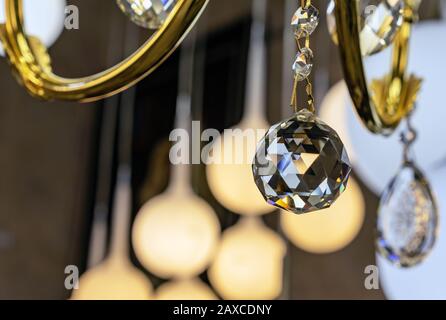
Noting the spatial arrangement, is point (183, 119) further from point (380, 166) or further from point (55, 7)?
point (55, 7)

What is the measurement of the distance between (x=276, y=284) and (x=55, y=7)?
1.12 meters

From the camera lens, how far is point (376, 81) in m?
0.51

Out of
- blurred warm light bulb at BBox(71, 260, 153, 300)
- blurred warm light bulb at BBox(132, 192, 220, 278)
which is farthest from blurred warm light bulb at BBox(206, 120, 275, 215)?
blurred warm light bulb at BBox(71, 260, 153, 300)

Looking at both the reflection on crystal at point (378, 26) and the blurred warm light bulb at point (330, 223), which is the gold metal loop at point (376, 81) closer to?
the reflection on crystal at point (378, 26)

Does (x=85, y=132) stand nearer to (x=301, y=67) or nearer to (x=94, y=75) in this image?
(x=94, y=75)

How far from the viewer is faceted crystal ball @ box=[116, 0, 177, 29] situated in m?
0.42

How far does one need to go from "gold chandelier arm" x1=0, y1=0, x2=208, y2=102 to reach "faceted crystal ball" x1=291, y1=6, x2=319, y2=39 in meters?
0.06

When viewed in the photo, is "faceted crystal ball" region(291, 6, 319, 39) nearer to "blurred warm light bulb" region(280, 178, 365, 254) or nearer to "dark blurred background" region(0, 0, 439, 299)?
"blurred warm light bulb" region(280, 178, 365, 254)

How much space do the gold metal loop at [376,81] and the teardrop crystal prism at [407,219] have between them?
0.37 ft

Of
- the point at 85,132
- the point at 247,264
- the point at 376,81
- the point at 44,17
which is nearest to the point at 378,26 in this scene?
the point at 376,81

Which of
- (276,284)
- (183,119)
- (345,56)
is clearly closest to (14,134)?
(183,119)

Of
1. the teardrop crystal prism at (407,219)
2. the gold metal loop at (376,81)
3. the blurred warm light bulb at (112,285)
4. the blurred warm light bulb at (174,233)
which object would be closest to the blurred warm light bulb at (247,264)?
the blurred warm light bulb at (174,233)

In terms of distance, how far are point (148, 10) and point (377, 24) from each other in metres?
0.13
